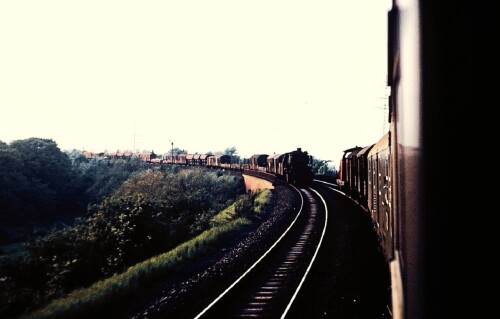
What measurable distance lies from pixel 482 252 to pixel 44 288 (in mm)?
17186

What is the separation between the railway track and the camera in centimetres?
855

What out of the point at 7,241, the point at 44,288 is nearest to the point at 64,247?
the point at 44,288

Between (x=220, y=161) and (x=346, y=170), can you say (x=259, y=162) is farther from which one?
(x=346, y=170)

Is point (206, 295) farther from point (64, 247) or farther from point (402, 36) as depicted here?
point (64, 247)

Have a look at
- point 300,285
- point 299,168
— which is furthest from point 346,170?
point 300,285

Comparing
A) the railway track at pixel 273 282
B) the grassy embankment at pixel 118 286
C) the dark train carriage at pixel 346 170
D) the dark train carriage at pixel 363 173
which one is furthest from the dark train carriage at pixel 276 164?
the grassy embankment at pixel 118 286

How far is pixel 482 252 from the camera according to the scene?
4.90 ft

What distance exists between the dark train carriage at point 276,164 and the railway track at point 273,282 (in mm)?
24469

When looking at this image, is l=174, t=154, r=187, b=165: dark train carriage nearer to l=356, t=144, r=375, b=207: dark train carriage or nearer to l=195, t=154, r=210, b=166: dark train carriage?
l=195, t=154, r=210, b=166: dark train carriage

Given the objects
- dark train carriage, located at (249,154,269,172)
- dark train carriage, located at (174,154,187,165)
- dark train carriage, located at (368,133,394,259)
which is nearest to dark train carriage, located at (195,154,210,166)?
dark train carriage, located at (174,154,187,165)

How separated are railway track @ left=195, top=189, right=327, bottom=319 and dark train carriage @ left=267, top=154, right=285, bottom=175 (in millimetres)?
24469

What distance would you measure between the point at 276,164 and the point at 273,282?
33.7m

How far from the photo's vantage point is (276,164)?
44.0 meters

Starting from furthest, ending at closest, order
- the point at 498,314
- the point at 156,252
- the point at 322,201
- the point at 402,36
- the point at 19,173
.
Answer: the point at 19,173 < the point at 322,201 < the point at 156,252 < the point at 402,36 < the point at 498,314
